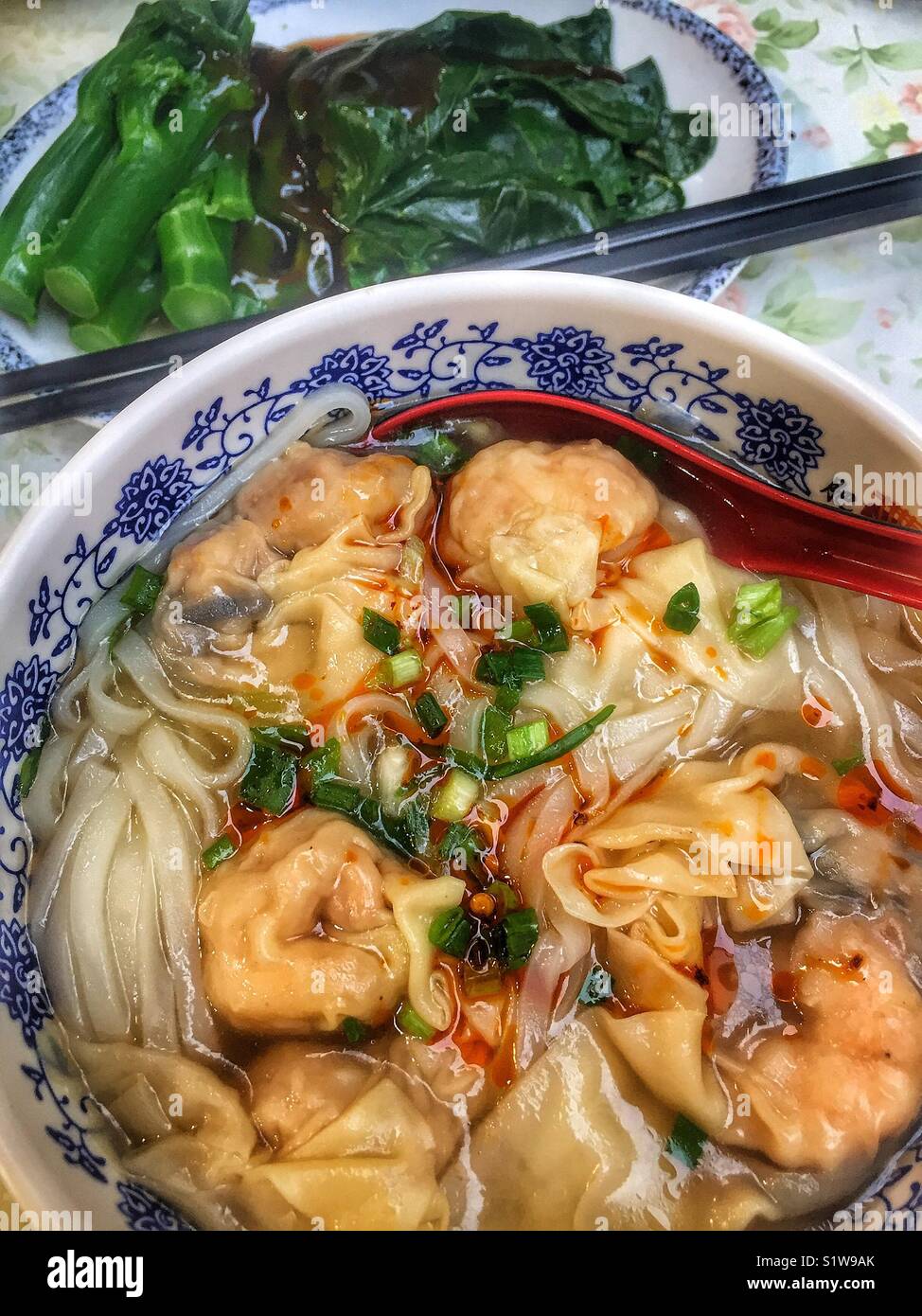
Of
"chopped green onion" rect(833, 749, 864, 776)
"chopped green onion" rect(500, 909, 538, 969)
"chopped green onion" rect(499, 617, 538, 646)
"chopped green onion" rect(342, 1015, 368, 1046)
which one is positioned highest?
"chopped green onion" rect(499, 617, 538, 646)

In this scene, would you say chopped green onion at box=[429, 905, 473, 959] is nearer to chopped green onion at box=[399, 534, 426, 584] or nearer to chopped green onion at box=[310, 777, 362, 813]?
chopped green onion at box=[310, 777, 362, 813]

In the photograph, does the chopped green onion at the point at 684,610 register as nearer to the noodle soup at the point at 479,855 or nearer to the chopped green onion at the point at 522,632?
the noodle soup at the point at 479,855

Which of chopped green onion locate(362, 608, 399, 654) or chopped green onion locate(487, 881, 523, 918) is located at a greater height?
chopped green onion locate(362, 608, 399, 654)

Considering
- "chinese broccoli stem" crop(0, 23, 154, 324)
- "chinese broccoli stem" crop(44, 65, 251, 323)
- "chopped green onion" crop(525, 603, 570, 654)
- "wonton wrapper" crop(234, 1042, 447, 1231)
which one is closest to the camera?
"wonton wrapper" crop(234, 1042, 447, 1231)

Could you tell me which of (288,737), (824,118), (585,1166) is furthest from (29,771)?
(824,118)

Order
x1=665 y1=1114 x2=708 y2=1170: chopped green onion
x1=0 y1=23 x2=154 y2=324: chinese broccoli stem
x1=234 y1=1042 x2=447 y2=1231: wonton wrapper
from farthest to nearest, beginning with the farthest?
1. x1=0 y1=23 x2=154 y2=324: chinese broccoli stem
2. x1=665 y1=1114 x2=708 y2=1170: chopped green onion
3. x1=234 y1=1042 x2=447 y2=1231: wonton wrapper

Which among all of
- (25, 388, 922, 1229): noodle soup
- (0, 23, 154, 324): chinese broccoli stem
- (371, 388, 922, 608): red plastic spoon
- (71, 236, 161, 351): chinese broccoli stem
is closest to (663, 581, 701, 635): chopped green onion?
(25, 388, 922, 1229): noodle soup
